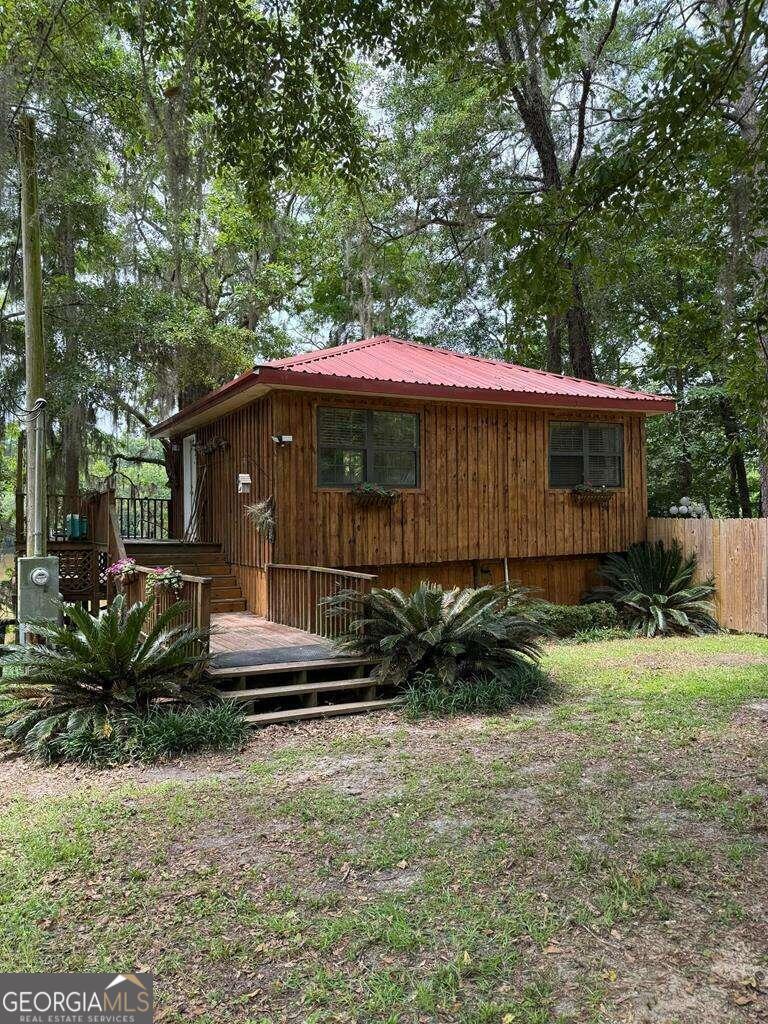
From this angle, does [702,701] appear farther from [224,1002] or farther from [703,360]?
[224,1002]

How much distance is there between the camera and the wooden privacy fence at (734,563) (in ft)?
32.9

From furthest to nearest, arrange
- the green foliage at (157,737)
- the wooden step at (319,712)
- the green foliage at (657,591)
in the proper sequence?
the green foliage at (657,591) → the wooden step at (319,712) → the green foliage at (157,737)

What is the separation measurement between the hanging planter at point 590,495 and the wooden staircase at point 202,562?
17.5 ft

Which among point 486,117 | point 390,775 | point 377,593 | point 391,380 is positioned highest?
point 486,117

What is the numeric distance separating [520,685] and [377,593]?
1584mm

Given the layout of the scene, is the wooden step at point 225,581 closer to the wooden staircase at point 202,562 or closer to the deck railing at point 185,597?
the wooden staircase at point 202,562

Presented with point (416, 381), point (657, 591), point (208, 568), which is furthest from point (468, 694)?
point (657, 591)

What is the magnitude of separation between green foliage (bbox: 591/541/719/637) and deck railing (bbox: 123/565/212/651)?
6.94 m

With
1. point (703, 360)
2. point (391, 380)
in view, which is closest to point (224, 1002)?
point (703, 360)

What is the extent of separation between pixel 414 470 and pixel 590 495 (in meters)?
3.17

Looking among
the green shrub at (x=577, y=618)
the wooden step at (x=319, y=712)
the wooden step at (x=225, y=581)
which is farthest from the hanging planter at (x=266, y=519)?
the green shrub at (x=577, y=618)

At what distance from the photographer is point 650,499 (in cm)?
1777

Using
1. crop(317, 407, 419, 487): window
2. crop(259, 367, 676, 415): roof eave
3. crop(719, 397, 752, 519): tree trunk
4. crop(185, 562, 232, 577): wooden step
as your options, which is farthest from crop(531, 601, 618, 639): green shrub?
crop(719, 397, 752, 519): tree trunk

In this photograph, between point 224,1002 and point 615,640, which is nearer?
point 224,1002
